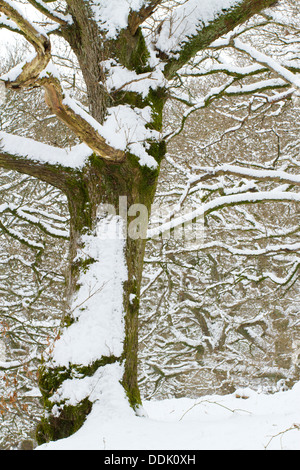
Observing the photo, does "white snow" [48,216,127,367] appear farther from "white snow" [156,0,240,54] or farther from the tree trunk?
"white snow" [156,0,240,54]

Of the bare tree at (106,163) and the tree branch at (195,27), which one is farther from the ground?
the tree branch at (195,27)

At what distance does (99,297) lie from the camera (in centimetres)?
335

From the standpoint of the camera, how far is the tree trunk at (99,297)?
120 inches

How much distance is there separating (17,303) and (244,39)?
7004 millimetres

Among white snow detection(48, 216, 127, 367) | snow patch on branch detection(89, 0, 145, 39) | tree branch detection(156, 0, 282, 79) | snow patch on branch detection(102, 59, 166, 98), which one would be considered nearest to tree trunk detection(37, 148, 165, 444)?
white snow detection(48, 216, 127, 367)

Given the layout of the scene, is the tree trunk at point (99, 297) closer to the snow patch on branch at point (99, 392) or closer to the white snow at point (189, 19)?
the snow patch on branch at point (99, 392)

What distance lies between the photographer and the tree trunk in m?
3.04

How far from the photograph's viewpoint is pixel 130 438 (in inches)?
100

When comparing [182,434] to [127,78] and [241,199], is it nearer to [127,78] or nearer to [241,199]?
[241,199]

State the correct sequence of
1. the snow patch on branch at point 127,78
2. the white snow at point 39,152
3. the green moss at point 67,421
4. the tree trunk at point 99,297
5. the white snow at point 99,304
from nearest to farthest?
the green moss at point 67,421
the tree trunk at point 99,297
the white snow at point 99,304
the white snow at point 39,152
the snow patch on branch at point 127,78

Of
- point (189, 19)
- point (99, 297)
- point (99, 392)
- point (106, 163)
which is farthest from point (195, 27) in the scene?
point (99, 392)

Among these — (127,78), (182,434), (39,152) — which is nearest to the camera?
(182,434)

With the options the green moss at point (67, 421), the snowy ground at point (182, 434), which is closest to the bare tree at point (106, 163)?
the green moss at point (67, 421)
